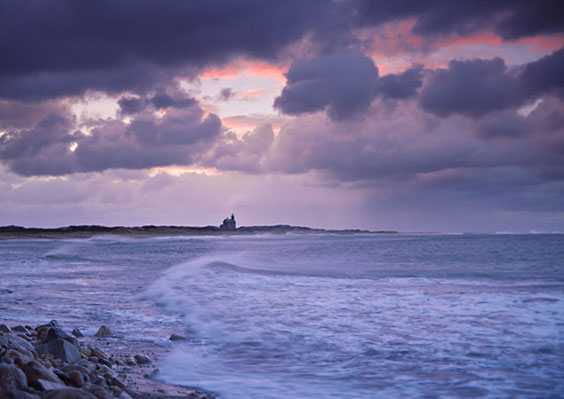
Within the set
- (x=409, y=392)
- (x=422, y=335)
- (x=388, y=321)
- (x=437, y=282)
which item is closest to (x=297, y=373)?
(x=409, y=392)

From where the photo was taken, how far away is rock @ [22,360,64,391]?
4304 mm

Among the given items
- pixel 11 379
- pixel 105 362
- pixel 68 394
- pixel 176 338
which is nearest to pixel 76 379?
pixel 11 379

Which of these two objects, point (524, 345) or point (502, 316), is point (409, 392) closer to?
point (524, 345)

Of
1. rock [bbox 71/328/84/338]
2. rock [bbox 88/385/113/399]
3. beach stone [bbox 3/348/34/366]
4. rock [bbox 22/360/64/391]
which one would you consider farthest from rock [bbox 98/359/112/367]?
rock [bbox 71/328/84/338]

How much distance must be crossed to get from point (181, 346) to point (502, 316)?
6966 millimetres

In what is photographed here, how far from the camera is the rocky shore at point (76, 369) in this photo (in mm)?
4121

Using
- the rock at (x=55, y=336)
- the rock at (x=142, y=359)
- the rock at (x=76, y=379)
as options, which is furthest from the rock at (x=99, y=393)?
the rock at (x=55, y=336)

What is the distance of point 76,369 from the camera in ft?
17.6

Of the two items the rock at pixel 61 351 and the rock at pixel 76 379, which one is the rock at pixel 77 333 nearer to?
the rock at pixel 61 351

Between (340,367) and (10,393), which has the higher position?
(10,393)

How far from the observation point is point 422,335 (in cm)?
870

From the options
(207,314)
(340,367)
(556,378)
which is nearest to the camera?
(556,378)

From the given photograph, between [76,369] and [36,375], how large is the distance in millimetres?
1005

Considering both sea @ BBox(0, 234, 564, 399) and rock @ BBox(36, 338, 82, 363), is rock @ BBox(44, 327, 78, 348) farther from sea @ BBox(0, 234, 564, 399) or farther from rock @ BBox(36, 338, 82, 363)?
sea @ BBox(0, 234, 564, 399)
